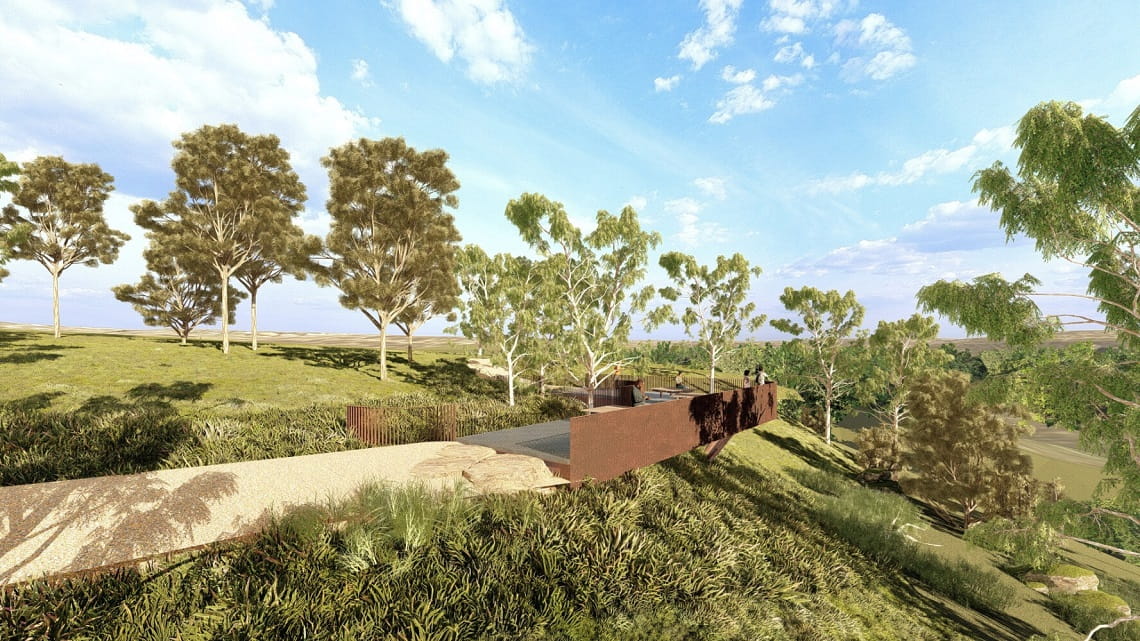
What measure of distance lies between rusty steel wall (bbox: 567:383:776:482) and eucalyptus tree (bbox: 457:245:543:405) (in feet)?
35.4

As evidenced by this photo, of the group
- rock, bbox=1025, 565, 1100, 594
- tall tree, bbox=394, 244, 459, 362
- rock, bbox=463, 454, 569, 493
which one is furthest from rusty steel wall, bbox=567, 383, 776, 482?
tall tree, bbox=394, 244, 459, 362

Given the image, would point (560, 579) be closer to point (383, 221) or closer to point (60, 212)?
point (383, 221)

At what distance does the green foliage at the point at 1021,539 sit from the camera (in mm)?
10594

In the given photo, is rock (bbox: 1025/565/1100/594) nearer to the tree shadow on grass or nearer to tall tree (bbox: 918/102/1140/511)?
tall tree (bbox: 918/102/1140/511)

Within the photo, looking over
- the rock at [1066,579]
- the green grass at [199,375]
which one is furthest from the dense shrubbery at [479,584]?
the green grass at [199,375]

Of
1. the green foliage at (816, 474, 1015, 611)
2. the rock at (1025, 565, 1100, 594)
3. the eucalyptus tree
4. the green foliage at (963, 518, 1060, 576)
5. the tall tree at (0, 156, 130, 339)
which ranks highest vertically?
the tall tree at (0, 156, 130, 339)

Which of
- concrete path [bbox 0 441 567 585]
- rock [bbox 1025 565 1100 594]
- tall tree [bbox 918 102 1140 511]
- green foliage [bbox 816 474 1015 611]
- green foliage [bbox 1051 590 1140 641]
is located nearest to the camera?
concrete path [bbox 0 441 567 585]

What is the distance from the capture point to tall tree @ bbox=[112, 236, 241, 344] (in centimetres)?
3659

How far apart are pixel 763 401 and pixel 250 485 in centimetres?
1774

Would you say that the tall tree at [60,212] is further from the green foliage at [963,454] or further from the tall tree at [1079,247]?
the green foliage at [963,454]

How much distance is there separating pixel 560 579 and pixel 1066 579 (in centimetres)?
2569

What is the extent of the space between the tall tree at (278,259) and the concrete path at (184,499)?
21323 mm

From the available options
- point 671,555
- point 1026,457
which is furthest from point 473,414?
point 1026,457

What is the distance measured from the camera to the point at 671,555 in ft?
29.6
